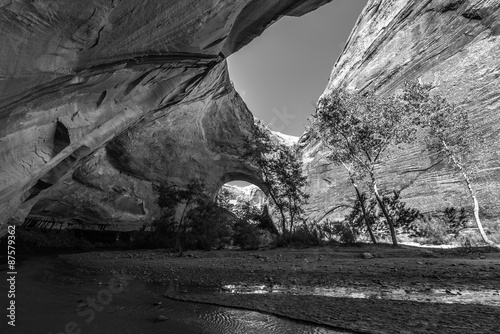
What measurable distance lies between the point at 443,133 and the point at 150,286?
60.2 feet

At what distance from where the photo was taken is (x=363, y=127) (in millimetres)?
17125

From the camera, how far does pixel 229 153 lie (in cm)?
3416

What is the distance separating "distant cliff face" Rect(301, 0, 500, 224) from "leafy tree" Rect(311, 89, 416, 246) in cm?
675

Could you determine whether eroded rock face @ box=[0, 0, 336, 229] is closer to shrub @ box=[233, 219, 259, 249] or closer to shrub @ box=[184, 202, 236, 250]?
shrub @ box=[184, 202, 236, 250]

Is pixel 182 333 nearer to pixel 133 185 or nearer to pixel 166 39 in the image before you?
pixel 166 39

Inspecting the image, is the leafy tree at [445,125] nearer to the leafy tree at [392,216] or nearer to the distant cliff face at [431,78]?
the leafy tree at [392,216]

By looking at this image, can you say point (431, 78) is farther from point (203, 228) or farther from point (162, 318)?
point (162, 318)

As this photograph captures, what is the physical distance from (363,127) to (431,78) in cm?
1458

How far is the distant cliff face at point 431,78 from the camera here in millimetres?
20516

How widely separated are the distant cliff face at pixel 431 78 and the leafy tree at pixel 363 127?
6750mm

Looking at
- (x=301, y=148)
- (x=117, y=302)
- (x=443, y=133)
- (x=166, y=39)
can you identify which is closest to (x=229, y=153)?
(x=301, y=148)

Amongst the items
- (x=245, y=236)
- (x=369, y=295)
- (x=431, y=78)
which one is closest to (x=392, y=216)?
(x=245, y=236)

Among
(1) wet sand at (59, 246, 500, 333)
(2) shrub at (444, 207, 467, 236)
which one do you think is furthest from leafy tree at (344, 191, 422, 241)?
(1) wet sand at (59, 246, 500, 333)

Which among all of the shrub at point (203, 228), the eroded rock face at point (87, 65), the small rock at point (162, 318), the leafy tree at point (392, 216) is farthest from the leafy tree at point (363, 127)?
the small rock at point (162, 318)
